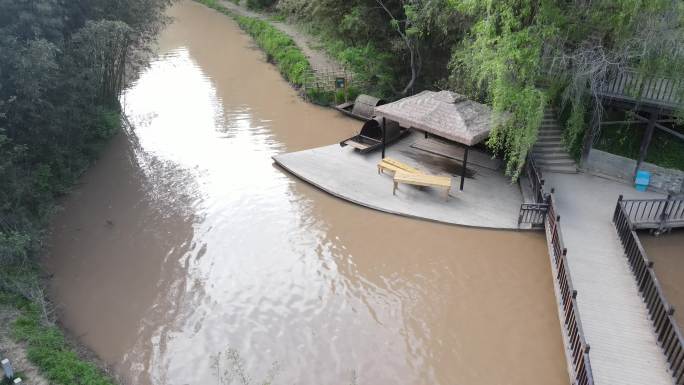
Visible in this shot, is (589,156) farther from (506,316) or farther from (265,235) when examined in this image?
(265,235)

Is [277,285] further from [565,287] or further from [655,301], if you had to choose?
[655,301]

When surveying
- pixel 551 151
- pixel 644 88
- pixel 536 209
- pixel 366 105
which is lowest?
pixel 536 209

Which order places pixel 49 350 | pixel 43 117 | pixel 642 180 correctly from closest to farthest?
pixel 49 350
pixel 43 117
pixel 642 180

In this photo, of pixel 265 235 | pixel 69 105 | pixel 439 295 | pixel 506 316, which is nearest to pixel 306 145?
pixel 265 235

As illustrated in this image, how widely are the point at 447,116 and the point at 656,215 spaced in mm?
6481

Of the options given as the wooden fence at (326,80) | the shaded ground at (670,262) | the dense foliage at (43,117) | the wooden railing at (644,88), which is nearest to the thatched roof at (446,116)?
the wooden railing at (644,88)

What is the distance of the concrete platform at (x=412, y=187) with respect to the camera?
13.6 metres

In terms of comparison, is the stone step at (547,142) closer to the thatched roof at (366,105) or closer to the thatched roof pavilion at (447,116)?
the thatched roof pavilion at (447,116)

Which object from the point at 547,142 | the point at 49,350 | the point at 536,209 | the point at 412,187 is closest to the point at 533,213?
the point at 536,209

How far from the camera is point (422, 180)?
559 inches

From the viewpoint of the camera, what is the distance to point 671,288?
11.1m

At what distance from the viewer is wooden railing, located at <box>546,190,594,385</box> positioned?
7.85m

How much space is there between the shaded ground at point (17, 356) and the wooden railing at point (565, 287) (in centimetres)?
944

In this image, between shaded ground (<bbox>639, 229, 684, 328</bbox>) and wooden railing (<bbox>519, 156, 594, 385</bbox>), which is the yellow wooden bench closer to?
wooden railing (<bbox>519, 156, 594, 385</bbox>)
